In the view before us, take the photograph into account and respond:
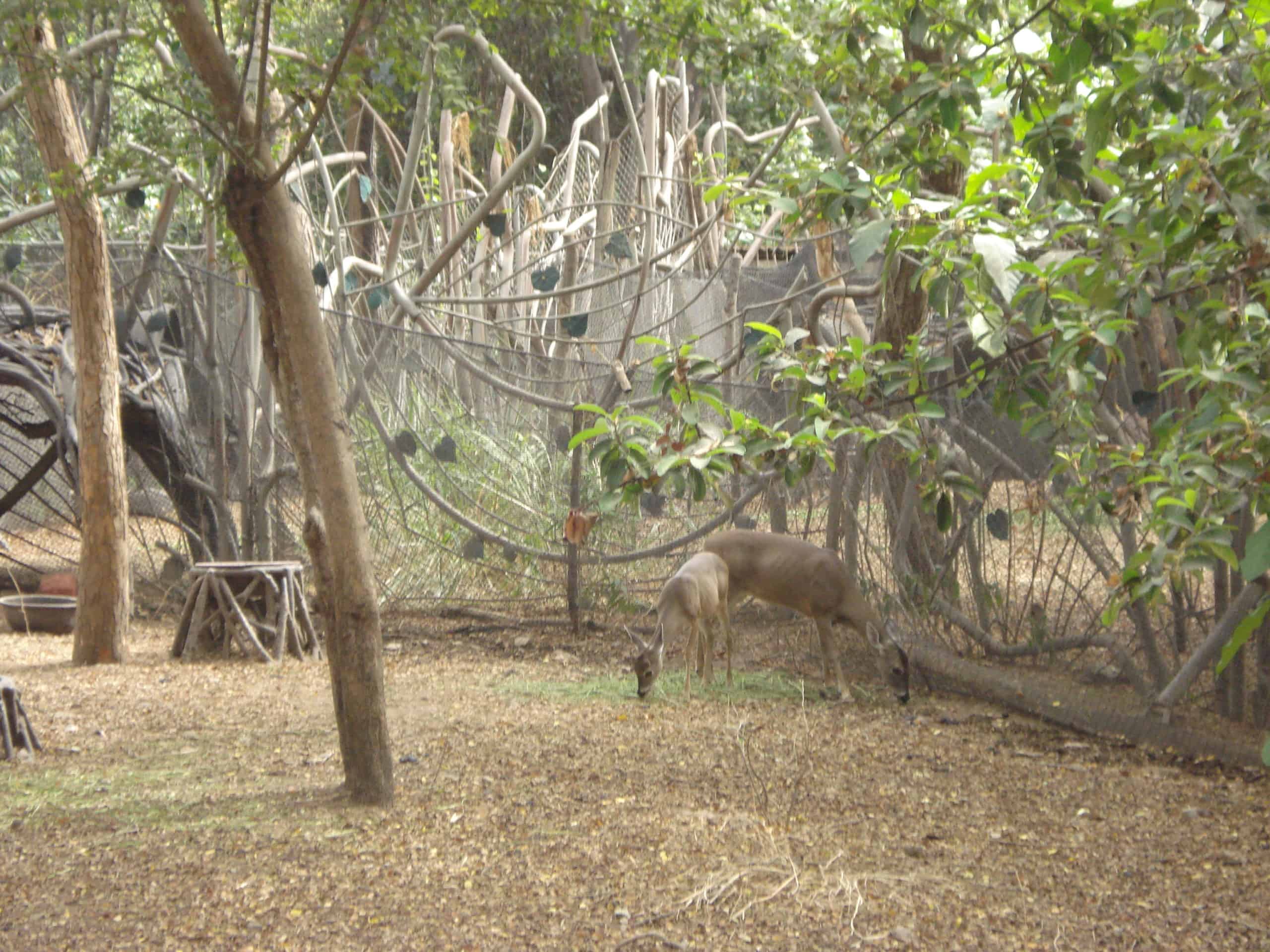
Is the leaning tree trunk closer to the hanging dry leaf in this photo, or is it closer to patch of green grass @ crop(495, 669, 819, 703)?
patch of green grass @ crop(495, 669, 819, 703)

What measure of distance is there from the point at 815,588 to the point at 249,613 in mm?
3455

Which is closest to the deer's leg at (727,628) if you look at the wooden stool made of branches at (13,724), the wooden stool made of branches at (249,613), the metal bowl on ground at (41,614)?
the wooden stool made of branches at (249,613)

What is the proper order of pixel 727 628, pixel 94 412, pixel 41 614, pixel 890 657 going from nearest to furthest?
1. pixel 890 657
2. pixel 727 628
3. pixel 94 412
4. pixel 41 614

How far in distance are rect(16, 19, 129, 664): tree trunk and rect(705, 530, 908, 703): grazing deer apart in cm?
347

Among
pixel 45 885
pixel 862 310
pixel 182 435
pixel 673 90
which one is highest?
pixel 673 90

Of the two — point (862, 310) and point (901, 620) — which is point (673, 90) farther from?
point (901, 620)

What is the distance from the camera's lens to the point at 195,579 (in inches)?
290

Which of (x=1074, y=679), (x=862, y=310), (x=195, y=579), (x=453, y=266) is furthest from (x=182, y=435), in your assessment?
(x=1074, y=679)

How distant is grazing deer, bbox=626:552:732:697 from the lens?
6.01 meters

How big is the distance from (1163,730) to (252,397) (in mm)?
5857

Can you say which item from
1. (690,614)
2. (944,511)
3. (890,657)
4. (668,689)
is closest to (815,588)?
(890,657)

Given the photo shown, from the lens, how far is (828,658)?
20.6 ft

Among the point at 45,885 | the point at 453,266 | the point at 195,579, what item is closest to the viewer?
the point at 45,885

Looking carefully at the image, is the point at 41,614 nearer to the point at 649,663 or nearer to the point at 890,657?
the point at 649,663
